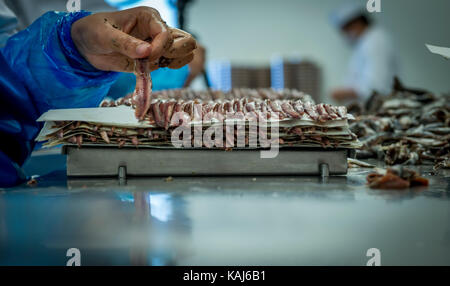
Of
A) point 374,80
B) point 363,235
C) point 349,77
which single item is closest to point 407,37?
point 349,77

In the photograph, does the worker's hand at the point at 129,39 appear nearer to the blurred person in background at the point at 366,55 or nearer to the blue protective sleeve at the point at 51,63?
the blue protective sleeve at the point at 51,63

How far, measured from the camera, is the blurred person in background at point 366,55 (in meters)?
7.15

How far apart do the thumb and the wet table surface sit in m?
0.50

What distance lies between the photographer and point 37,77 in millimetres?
1877

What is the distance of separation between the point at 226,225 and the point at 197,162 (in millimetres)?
669

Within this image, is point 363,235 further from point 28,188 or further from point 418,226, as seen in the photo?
point 28,188

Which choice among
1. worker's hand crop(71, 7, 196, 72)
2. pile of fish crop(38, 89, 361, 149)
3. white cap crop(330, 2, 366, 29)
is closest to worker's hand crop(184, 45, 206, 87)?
worker's hand crop(71, 7, 196, 72)

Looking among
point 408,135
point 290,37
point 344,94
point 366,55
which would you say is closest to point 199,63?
point 408,135

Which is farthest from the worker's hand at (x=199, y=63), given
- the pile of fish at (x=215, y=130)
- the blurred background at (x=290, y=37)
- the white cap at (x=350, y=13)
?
the white cap at (x=350, y=13)

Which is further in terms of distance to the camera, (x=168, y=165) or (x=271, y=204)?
(x=168, y=165)

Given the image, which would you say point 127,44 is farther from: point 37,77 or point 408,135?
point 408,135

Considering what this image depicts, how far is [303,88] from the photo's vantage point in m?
7.93

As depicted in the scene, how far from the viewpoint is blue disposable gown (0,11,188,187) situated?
1.80m
